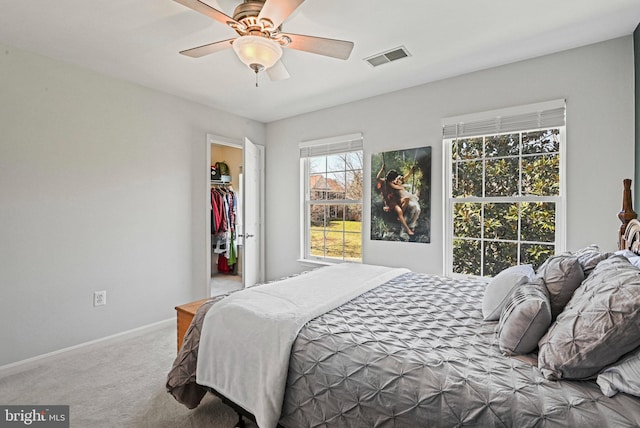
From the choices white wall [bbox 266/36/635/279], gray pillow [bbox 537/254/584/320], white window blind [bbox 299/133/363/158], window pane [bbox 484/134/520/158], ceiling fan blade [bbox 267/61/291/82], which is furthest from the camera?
white window blind [bbox 299/133/363/158]

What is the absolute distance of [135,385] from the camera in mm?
2340

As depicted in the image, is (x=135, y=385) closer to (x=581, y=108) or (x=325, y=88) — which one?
(x=325, y=88)

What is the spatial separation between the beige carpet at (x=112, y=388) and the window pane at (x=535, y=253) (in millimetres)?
2559

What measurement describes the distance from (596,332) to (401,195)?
2.50 m

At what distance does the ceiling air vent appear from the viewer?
2.62 meters

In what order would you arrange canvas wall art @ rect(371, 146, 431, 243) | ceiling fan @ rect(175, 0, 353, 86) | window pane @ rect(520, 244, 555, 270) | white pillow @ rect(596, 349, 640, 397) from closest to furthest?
white pillow @ rect(596, 349, 640, 397), ceiling fan @ rect(175, 0, 353, 86), window pane @ rect(520, 244, 555, 270), canvas wall art @ rect(371, 146, 431, 243)

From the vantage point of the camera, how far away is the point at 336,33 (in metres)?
2.35

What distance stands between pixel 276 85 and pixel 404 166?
62.3 inches

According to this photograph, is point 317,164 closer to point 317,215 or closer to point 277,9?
point 317,215

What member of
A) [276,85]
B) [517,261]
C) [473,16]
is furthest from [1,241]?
[517,261]

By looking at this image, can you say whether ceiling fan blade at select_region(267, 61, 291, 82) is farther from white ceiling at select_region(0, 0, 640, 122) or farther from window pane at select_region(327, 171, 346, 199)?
window pane at select_region(327, 171, 346, 199)

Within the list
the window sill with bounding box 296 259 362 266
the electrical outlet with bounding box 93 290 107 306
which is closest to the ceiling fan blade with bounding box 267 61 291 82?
the window sill with bounding box 296 259 362 266

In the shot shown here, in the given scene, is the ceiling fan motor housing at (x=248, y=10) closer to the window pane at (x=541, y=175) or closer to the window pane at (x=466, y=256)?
the window pane at (x=541, y=175)

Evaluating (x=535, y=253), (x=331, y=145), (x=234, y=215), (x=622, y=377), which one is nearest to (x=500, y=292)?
(x=622, y=377)
